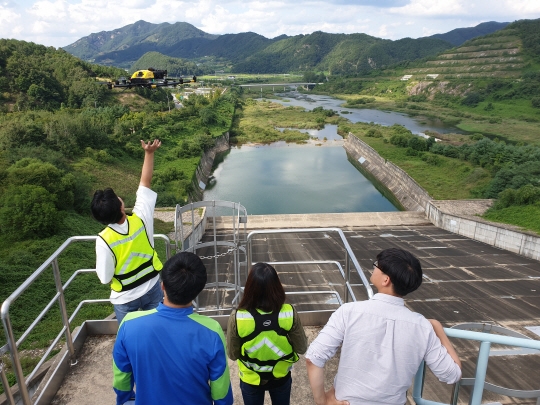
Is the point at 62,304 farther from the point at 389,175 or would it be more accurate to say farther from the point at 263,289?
the point at 389,175

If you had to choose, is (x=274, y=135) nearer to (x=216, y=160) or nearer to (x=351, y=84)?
(x=216, y=160)

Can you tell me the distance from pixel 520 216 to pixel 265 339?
18.8 meters

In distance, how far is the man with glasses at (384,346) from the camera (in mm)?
1797

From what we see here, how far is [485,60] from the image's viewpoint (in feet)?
230

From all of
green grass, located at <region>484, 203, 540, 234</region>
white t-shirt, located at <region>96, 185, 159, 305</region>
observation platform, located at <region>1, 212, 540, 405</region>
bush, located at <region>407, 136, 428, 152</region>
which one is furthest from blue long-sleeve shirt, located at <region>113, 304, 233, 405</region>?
bush, located at <region>407, 136, 428, 152</region>

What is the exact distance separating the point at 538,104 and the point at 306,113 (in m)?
32.4

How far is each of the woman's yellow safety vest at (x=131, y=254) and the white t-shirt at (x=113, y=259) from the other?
32mm

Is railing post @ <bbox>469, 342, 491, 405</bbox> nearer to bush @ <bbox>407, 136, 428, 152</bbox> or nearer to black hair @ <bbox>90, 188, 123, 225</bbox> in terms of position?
black hair @ <bbox>90, 188, 123, 225</bbox>

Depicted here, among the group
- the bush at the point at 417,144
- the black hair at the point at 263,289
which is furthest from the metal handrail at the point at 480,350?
the bush at the point at 417,144

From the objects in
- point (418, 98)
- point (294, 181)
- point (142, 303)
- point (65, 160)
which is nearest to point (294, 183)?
point (294, 181)

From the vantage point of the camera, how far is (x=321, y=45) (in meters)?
179

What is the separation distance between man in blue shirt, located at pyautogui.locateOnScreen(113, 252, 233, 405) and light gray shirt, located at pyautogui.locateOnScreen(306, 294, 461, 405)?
50 centimetres

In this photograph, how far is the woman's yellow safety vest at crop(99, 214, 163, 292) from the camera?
8.75 feet

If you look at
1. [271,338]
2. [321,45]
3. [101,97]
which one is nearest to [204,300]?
[271,338]
